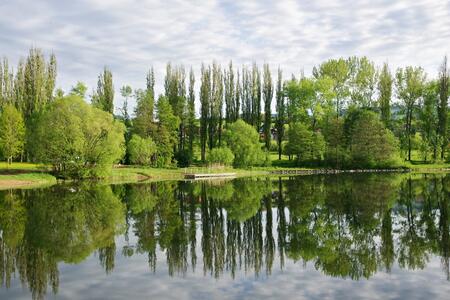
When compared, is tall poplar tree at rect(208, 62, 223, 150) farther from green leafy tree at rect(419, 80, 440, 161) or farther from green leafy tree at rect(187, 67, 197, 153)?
green leafy tree at rect(419, 80, 440, 161)

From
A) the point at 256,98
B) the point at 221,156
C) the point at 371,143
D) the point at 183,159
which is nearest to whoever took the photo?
the point at 221,156

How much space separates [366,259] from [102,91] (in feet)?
254

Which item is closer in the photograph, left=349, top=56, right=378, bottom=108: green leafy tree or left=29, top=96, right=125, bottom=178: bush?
left=29, top=96, right=125, bottom=178: bush

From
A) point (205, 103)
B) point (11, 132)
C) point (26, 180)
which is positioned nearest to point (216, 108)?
point (205, 103)

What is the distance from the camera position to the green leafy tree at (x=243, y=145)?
73812mm

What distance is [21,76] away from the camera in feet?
248

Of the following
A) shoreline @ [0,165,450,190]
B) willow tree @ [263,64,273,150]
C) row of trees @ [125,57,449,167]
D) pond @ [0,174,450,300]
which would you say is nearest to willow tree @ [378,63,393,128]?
row of trees @ [125,57,449,167]

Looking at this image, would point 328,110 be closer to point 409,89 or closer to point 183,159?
point 409,89

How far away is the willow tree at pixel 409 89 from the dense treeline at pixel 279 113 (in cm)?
19

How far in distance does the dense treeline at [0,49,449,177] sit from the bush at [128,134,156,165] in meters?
0.15

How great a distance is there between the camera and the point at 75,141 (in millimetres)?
53438

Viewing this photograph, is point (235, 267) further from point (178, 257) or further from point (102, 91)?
point (102, 91)

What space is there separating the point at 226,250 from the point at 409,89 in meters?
80.7

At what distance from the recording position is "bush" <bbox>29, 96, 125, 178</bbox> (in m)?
53.7
